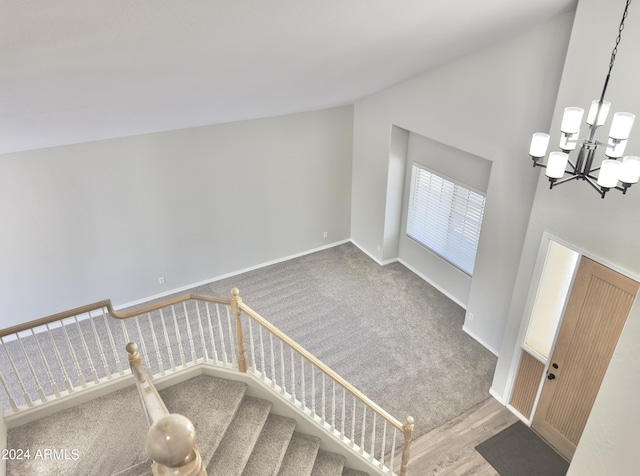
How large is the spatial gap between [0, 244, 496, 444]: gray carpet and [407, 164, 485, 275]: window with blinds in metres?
0.71

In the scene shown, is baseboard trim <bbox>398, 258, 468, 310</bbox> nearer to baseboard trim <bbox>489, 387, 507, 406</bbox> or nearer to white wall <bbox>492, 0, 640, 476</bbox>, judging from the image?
baseboard trim <bbox>489, 387, 507, 406</bbox>

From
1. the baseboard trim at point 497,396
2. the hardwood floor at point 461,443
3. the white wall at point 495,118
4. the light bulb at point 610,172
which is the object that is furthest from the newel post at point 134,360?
the white wall at point 495,118

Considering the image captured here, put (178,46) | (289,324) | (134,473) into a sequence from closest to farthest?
(178,46)
(134,473)
(289,324)

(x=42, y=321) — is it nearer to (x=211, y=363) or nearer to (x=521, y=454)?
(x=211, y=363)

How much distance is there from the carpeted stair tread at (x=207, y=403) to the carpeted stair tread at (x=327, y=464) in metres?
0.92

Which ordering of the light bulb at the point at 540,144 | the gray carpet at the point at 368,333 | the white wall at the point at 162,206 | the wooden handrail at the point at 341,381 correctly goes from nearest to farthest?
the light bulb at the point at 540,144 < the wooden handrail at the point at 341,381 < the gray carpet at the point at 368,333 < the white wall at the point at 162,206

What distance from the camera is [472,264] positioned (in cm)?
662

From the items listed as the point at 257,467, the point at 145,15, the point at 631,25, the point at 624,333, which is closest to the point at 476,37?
the point at 631,25

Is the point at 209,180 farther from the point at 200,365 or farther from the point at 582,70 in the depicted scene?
the point at 582,70

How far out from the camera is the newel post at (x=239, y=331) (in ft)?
Answer: 13.3

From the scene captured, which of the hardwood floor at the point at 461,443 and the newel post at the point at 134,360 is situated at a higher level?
the newel post at the point at 134,360

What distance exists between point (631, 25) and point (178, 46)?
3.28 metres

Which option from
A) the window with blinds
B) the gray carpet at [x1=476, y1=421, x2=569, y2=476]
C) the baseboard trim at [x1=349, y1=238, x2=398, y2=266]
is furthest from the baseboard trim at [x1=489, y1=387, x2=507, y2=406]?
the baseboard trim at [x1=349, y1=238, x2=398, y2=266]

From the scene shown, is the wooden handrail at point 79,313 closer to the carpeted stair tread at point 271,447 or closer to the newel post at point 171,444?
the carpeted stair tread at point 271,447
